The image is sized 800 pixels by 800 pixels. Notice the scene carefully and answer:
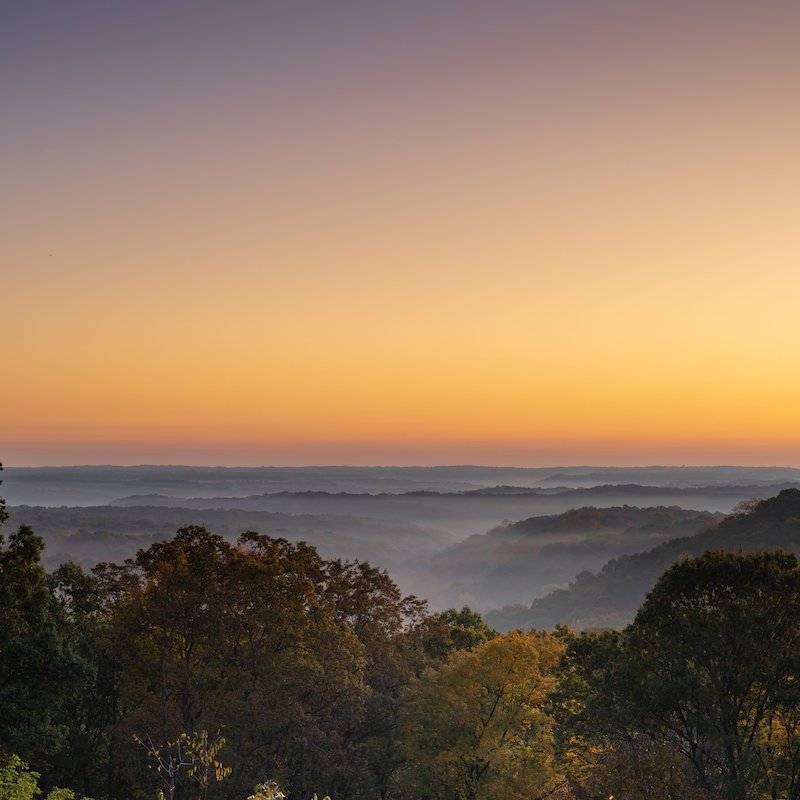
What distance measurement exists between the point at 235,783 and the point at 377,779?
10279 millimetres

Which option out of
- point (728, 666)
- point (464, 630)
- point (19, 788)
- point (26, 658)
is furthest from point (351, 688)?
point (464, 630)

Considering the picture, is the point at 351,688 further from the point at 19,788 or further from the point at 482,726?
the point at 19,788

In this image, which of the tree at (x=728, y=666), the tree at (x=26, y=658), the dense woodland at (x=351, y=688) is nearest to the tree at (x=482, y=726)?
the dense woodland at (x=351, y=688)

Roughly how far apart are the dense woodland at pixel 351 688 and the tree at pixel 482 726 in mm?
107

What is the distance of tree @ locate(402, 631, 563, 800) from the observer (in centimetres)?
3741

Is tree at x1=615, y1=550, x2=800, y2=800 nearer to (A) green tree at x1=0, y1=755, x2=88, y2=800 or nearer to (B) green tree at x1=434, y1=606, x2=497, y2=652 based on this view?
(B) green tree at x1=434, y1=606, x2=497, y2=652

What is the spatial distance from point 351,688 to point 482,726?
23.5ft

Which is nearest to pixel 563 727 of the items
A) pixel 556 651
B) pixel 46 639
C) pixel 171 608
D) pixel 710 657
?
pixel 556 651

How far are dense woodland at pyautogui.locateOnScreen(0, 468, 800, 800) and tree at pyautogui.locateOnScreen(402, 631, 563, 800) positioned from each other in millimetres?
107

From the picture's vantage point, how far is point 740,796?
2875 centimetres

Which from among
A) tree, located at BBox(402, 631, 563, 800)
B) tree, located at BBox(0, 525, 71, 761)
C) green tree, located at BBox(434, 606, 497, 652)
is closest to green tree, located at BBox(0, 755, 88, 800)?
tree, located at BBox(0, 525, 71, 761)

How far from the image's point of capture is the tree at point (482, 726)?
1473 inches

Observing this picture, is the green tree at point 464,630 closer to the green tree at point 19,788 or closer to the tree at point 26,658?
the tree at point 26,658

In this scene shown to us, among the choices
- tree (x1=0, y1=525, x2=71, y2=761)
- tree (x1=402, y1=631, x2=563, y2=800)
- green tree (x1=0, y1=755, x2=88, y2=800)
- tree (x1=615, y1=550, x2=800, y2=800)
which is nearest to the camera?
green tree (x1=0, y1=755, x2=88, y2=800)
